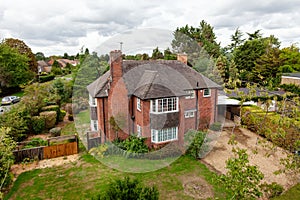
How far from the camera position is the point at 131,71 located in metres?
18.3

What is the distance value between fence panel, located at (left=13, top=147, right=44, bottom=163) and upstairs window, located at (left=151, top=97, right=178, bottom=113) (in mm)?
9110

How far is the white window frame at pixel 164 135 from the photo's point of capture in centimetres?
1583

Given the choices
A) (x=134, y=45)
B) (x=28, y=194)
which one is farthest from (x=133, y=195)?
(x=134, y=45)

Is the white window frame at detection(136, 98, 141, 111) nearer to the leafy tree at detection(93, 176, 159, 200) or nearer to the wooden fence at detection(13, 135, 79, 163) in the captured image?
the wooden fence at detection(13, 135, 79, 163)

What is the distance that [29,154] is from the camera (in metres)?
14.8

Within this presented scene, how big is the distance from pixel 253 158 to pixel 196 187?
6559mm

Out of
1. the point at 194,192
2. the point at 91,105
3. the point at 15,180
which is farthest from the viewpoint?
the point at 91,105

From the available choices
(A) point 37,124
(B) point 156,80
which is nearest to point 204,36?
(B) point 156,80

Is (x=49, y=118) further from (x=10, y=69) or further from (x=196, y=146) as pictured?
(x=10, y=69)

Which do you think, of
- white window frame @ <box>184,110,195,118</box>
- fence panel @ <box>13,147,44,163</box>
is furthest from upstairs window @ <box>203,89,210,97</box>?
fence panel @ <box>13,147,44,163</box>

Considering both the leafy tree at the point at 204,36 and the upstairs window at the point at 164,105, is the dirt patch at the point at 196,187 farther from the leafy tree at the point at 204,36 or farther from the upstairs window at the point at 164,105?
the leafy tree at the point at 204,36

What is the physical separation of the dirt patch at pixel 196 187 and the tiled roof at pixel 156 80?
20.1ft

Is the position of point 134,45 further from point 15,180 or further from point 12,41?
point 12,41

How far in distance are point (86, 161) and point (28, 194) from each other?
428 cm
